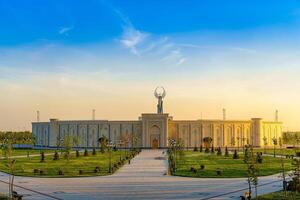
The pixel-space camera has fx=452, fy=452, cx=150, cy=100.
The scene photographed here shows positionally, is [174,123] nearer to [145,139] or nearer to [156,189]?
[145,139]

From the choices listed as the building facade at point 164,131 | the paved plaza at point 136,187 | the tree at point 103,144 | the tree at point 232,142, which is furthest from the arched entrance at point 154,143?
the paved plaza at point 136,187

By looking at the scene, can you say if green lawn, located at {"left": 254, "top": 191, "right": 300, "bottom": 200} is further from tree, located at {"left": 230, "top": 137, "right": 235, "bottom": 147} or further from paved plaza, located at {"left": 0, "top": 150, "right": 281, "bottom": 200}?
tree, located at {"left": 230, "top": 137, "right": 235, "bottom": 147}

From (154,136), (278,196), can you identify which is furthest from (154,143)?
(278,196)

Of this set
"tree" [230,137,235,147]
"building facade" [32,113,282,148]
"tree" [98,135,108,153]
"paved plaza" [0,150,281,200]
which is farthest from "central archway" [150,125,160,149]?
"paved plaza" [0,150,281,200]

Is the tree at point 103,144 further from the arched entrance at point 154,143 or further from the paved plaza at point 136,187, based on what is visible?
the paved plaza at point 136,187

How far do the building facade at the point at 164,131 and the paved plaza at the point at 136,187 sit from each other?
61087 millimetres

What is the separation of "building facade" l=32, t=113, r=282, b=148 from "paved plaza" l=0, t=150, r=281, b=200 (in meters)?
61.1

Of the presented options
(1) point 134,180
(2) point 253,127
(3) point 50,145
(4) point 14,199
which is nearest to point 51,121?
(3) point 50,145

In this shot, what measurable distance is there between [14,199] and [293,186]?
17.2 meters

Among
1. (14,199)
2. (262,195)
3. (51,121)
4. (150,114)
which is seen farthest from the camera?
(51,121)

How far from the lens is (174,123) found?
4144 inches

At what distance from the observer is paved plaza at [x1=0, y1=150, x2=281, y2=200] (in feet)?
92.3

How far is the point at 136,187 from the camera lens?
32219 millimetres

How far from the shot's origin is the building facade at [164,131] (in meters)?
102
